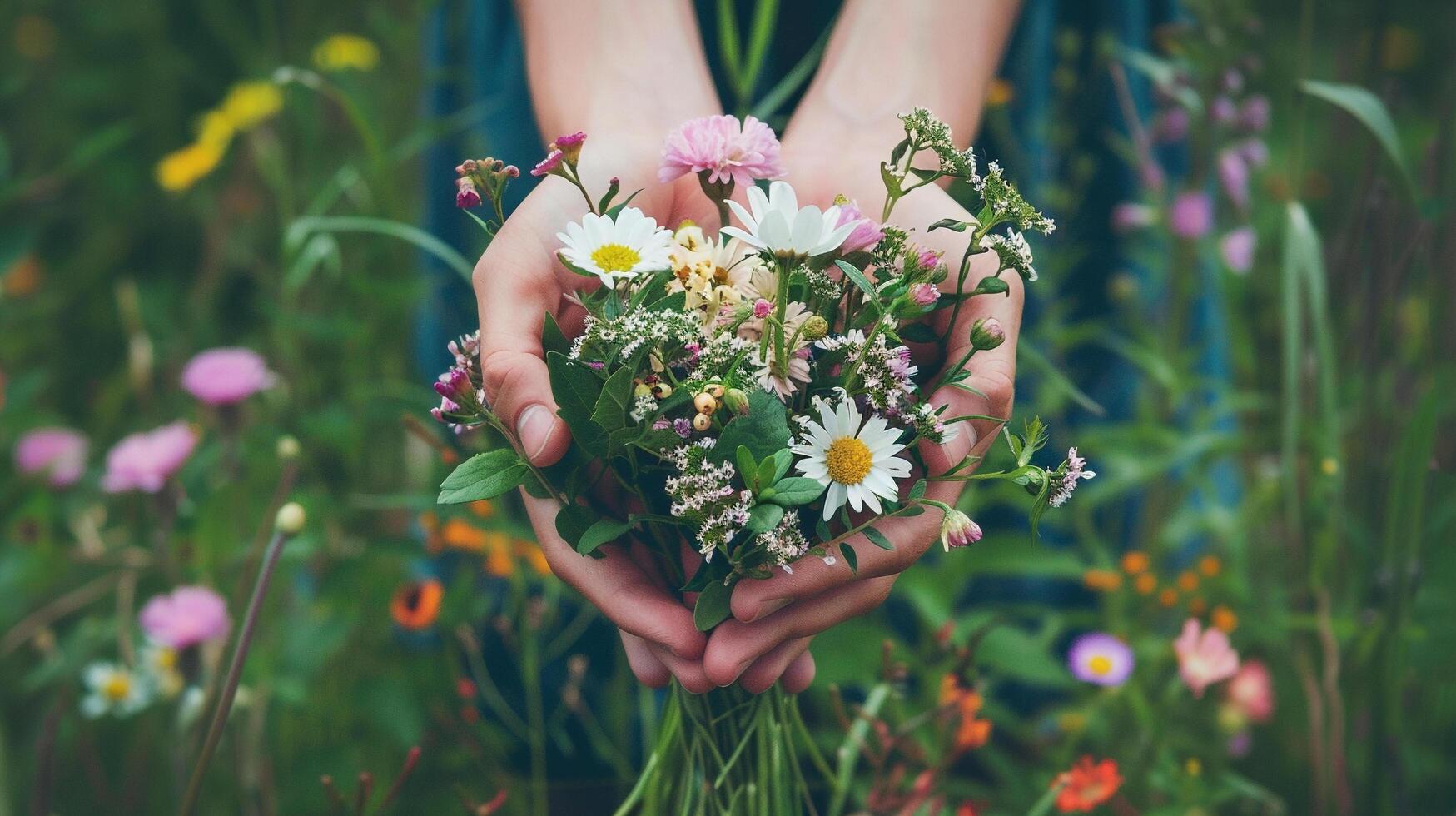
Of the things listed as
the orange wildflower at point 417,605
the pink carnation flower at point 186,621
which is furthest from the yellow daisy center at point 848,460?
the pink carnation flower at point 186,621

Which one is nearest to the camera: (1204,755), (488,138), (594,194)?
(594,194)

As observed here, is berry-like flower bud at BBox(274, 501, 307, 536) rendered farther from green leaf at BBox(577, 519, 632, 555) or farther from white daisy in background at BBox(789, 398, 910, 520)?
white daisy in background at BBox(789, 398, 910, 520)

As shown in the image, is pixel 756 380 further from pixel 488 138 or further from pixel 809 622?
pixel 488 138

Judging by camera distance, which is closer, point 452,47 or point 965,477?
point 965,477

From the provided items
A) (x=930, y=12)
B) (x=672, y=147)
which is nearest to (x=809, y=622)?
(x=672, y=147)

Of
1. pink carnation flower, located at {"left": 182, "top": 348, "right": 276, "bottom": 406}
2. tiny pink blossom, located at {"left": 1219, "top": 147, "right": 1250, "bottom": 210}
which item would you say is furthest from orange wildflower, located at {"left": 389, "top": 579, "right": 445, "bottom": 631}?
tiny pink blossom, located at {"left": 1219, "top": 147, "right": 1250, "bottom": 210}

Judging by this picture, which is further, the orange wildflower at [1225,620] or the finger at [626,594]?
the orange wildflower at [1225,620]

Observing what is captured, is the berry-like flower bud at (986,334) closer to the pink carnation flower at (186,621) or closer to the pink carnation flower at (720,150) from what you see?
the pink carnation flower at (720,150)
